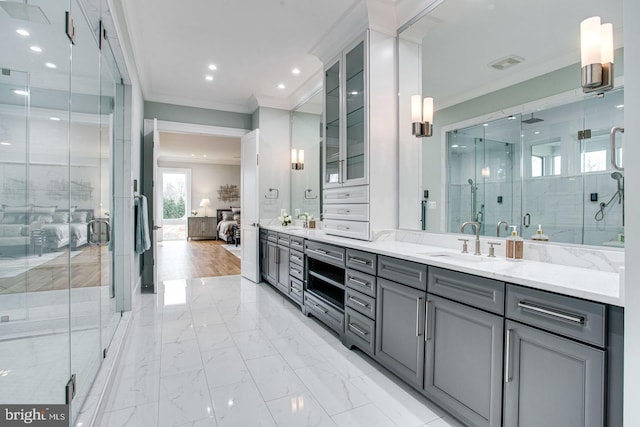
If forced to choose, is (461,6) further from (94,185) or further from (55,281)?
(55,281)

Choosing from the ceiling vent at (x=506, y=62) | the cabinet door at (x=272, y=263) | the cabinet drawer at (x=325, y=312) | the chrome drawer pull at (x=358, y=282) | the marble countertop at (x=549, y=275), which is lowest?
the cabinet drawer at (x=325, y=312)

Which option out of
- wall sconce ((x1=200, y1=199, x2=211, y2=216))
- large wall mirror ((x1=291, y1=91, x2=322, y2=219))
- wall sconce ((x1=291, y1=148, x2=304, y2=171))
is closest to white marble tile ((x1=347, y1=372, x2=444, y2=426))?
large wall mirror ((x1=291, y1=91, x2=322, y2=219))

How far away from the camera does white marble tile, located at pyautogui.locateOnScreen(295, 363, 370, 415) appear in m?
1.91

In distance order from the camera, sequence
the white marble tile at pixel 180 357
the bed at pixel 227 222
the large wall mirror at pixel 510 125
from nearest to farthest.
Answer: the large wall mirror at pixel 510 125 → the white marble tile at pixel 180 357 → the bed at pixel 227 222

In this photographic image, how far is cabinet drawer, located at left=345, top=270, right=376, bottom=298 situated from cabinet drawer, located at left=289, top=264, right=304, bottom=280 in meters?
1.01

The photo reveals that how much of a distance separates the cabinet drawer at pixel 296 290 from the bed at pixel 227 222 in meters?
6.24

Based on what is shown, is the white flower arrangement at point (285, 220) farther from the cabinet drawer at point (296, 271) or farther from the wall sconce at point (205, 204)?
the wall sconce at point (205, 204)

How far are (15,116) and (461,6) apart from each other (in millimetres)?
3142

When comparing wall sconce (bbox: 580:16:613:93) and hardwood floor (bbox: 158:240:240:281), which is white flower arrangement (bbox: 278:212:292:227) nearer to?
hardwood floor (bbox: 158:240:240:281)

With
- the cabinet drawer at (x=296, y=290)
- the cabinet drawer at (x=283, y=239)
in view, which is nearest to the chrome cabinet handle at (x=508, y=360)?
the cabinet drawer at (x=296, y=290)

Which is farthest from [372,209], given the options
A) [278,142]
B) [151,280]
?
[151,280]

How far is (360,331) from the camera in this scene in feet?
8.27

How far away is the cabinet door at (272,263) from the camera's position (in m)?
4.40

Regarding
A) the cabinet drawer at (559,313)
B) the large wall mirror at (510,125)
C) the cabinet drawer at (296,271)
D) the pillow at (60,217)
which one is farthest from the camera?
the cabinet drawer at (296,271)
